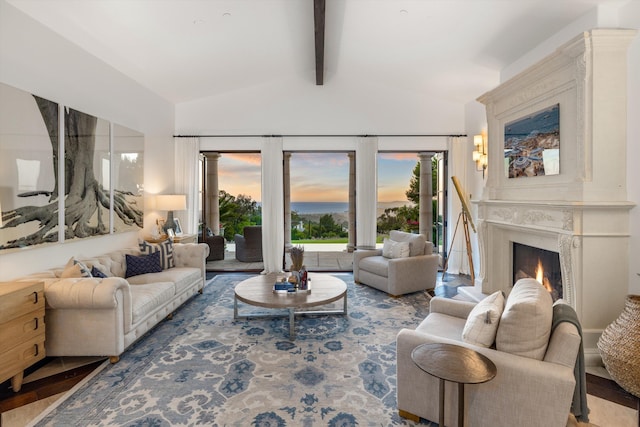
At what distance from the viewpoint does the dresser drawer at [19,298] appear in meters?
2.17

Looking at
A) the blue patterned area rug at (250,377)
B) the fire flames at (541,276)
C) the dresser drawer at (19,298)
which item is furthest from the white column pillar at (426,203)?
the dresser drawer at (19,298)

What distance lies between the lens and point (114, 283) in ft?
8.72

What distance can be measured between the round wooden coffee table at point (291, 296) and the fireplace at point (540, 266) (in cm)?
218

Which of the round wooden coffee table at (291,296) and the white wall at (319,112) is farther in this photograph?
A: the white wall at (319,112)

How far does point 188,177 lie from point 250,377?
433 cm

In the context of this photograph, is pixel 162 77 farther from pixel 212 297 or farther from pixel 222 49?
pixel 212 297

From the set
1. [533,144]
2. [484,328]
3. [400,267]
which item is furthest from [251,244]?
[484,328]

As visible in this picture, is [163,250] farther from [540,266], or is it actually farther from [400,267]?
[540,266]

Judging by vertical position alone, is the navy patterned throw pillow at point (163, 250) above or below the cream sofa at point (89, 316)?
above

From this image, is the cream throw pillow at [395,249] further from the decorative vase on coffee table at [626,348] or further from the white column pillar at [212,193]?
the white column pillar at [212,193]

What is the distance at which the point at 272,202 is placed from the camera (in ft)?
19.6

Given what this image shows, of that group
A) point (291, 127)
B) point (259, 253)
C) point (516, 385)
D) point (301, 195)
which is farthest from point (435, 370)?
point (301, 195)

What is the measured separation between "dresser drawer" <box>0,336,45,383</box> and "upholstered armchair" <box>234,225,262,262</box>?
4.57m

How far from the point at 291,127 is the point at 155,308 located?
3.94 metres
